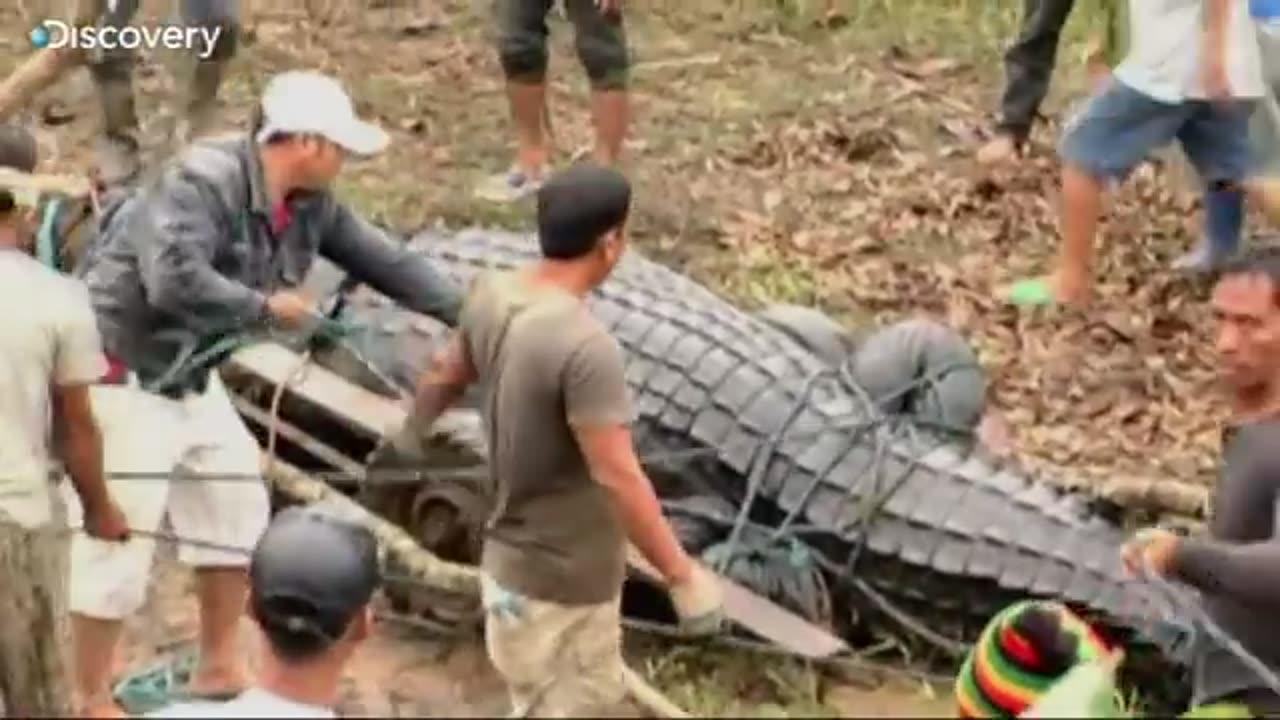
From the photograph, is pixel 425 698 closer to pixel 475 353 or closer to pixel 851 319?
pixel 475 353

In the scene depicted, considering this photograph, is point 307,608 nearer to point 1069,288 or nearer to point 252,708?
point 252,708

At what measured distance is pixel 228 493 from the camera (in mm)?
5410

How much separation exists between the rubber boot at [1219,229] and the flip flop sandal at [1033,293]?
1.77 feet

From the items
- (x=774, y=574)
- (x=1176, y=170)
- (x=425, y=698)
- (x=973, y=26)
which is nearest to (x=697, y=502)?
(x=774, y=574)

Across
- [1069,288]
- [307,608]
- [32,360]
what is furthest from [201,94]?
[307,608]

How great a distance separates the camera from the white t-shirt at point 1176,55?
22.3 ft

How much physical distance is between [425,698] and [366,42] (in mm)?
5111

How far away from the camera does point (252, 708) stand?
3.26 m

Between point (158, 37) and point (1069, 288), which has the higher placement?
point (158, 37)

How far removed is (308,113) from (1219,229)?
333 centimetres

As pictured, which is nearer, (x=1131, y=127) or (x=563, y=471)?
(x=563, y=471)

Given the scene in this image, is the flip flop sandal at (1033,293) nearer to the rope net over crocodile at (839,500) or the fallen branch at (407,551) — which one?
the rope net over crocodile at (839,500)

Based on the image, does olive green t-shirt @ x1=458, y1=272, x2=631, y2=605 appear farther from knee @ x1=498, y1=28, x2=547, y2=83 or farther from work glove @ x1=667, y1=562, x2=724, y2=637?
knee @ x1=498, y1=28, x2=547, y2=83

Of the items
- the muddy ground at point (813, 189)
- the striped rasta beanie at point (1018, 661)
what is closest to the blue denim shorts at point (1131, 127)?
the muddy ground at point (813, 189)
